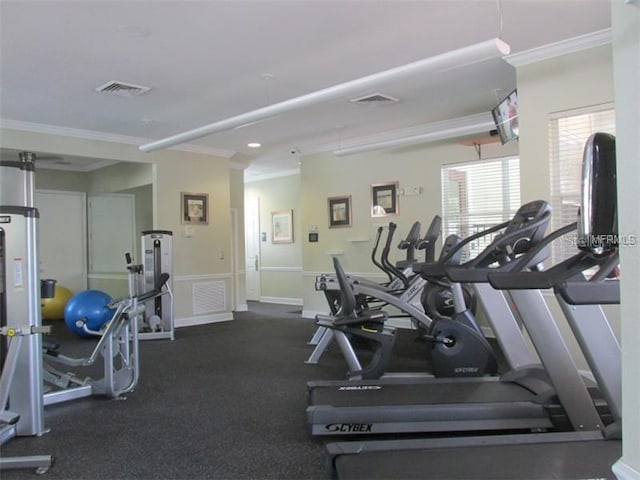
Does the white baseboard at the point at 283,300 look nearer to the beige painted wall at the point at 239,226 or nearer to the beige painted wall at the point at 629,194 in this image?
the beige painted wall at the point at 239,226

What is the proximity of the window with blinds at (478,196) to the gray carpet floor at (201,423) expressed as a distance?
1841 mm

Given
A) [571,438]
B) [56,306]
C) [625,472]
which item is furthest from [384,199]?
[625,472]

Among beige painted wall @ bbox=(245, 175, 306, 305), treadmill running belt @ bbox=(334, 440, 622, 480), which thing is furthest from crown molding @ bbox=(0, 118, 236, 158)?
treadmill running belt @ bbox=(334, 440, 622, 480)

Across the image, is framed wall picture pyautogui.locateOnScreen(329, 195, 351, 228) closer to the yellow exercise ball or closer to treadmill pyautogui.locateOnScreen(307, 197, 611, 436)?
treadmill pyautogui.locateOnScreen(307, 197, 611, 436)

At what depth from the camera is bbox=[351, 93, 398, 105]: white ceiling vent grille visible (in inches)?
204

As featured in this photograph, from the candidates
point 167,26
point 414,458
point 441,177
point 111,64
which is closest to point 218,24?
point 167,26

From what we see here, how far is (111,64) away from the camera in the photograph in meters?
4.18

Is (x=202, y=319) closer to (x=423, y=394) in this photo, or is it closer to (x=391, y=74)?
(x=423, y=394)

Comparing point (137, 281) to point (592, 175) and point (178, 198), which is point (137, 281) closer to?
point (178, 198)

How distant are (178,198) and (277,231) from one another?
3.45 m

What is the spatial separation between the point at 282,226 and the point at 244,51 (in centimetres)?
674

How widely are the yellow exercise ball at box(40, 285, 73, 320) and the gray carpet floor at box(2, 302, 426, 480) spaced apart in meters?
3.44

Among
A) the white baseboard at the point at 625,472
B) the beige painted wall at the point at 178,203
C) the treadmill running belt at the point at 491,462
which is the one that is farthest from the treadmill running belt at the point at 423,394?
the beige painted wall at the point at 178,203

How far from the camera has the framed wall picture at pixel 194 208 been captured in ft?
24.8
